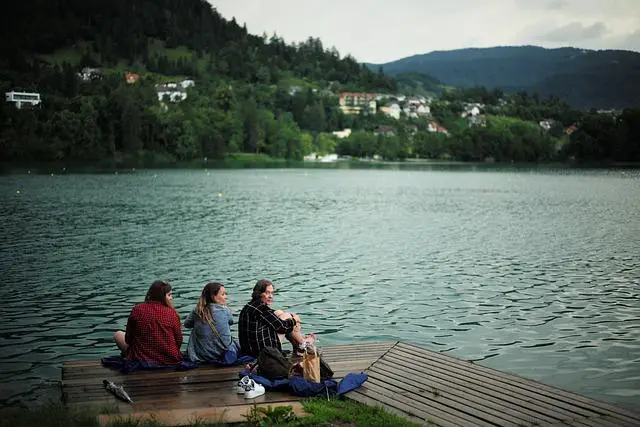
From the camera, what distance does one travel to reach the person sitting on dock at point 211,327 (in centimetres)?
1399

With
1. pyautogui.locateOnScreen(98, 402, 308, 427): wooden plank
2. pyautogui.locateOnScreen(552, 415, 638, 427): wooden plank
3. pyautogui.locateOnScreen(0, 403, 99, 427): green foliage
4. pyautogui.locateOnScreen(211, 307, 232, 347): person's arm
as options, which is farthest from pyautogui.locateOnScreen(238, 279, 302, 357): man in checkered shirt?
pyautogui.locateOnScreen(552, 415, 638, 427): wooden plank

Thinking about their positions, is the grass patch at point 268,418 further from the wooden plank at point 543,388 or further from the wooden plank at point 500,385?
the wooden plank at point 543,388

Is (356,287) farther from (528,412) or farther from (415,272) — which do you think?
(528,412)

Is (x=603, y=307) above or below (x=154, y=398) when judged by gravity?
below

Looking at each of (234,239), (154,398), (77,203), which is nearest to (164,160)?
(77,203)

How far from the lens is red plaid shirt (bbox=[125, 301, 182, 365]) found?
13.7m

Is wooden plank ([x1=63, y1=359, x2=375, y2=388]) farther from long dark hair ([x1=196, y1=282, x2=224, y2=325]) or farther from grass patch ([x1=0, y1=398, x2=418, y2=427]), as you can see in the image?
grass patch ([x1=0, y1=398, x2=418, y2=427])

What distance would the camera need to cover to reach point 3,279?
27.7 meters

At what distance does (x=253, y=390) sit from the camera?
39.2 feet

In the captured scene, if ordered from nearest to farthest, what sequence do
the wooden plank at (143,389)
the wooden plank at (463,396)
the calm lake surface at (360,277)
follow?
the wooden plank at (463,396) < the wooden plank at (143,389) < the calm lake surface at (360,277)

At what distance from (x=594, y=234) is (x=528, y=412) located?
38.8 m

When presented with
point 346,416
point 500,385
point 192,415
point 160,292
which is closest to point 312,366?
point 346,416

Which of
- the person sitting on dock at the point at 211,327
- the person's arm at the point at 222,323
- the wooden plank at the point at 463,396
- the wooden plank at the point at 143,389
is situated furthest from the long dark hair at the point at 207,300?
the wooden plank at the point at 463,396

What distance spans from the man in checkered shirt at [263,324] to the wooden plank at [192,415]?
2217 millimetres
